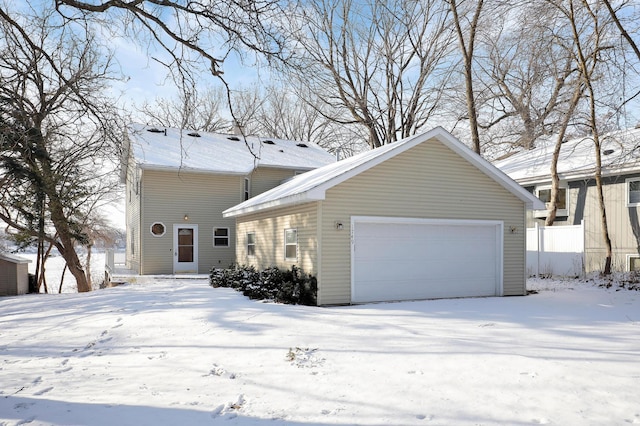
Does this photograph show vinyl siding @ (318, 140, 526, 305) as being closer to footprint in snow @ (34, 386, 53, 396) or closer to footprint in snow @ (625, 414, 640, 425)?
footprint in snow @ (34, 386, 53, 396)

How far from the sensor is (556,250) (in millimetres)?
17719

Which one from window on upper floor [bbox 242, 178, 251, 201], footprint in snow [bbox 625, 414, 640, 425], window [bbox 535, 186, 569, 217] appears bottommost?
footprint in snow [bbox 625, 414, 640, 425]

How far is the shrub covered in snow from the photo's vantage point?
11039mm

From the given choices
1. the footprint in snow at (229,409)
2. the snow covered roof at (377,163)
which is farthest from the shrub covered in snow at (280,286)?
the footprint in snow at (229,409)

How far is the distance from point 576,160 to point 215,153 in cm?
1515

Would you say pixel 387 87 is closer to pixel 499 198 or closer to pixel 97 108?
pixel 499 198

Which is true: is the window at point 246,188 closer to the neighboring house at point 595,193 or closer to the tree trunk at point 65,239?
the tree trunk at point 65,239

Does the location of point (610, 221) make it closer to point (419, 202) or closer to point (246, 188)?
point (419, 202)

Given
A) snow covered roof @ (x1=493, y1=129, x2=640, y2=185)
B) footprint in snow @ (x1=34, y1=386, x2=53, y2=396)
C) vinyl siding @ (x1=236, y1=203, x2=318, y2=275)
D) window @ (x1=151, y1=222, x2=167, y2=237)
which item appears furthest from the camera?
window @ (x1=151, y1=222, x2=167, y2=237)

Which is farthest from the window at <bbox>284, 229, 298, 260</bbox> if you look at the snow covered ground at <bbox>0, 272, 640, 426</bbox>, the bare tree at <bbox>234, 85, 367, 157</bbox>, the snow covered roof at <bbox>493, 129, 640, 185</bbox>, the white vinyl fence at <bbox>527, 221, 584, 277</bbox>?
the bare tree at <bbox>234, 85, 367, 157</bbox>

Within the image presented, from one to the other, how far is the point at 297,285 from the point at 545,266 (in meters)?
11.3

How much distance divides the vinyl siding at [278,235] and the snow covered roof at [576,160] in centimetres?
1048

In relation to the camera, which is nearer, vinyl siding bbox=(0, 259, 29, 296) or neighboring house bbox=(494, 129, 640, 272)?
neighboring house bbox=(494, 129, 640, 272)

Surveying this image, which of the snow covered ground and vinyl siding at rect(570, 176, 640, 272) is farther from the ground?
vinyl siding at rect(570, 176, 640, 272)
